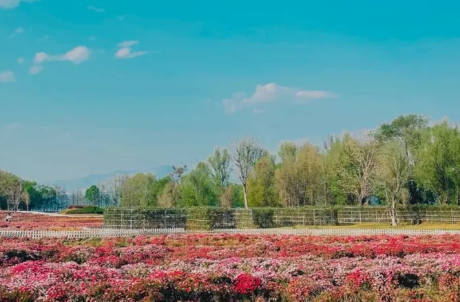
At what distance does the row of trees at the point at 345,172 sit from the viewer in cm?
6022

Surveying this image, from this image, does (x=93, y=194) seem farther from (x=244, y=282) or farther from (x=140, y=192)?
(x=244, y=282)

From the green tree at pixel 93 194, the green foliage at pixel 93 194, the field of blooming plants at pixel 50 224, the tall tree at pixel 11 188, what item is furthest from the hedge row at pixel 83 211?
the green tree at pixel 93 194

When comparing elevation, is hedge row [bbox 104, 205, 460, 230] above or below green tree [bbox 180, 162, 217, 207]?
below

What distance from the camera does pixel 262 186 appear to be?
7469cm

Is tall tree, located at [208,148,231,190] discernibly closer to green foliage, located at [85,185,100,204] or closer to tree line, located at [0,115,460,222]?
tree line, located at [0,115,460,222]

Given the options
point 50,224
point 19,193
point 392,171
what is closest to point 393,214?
point 392,171

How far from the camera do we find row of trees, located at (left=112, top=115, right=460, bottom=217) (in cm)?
6022

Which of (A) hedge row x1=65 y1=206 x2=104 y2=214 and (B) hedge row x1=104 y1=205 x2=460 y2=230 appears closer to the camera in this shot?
(B) hedge row x1=104 y1=205 x2=460 y2=230

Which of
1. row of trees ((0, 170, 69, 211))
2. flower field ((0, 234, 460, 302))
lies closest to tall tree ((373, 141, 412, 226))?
flower field ((0, 234, 460, 302))

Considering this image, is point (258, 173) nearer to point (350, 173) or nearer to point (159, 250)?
point (350, 173)

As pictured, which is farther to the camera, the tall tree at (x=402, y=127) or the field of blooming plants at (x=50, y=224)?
the tall tree at (x=402, y=127)

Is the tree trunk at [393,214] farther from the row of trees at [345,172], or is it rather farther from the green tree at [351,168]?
the green tree at [351,168]

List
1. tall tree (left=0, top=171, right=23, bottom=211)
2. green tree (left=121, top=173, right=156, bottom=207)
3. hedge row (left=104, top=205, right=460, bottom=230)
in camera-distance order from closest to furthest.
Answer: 1. hedge row (left=104, top=205, right=460, bottom=230)
2. green tree (left=121, top=173, right=156, bottom=207)
3. tall tree (left=0, top=171, right=23, bottom=211)

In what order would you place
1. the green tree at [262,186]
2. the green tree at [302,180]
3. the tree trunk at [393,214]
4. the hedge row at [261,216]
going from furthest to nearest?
the green tree at [262,186] → the green tree at [302,180] → the tree trunk at [393,214] → the hedge row at [261,216]
